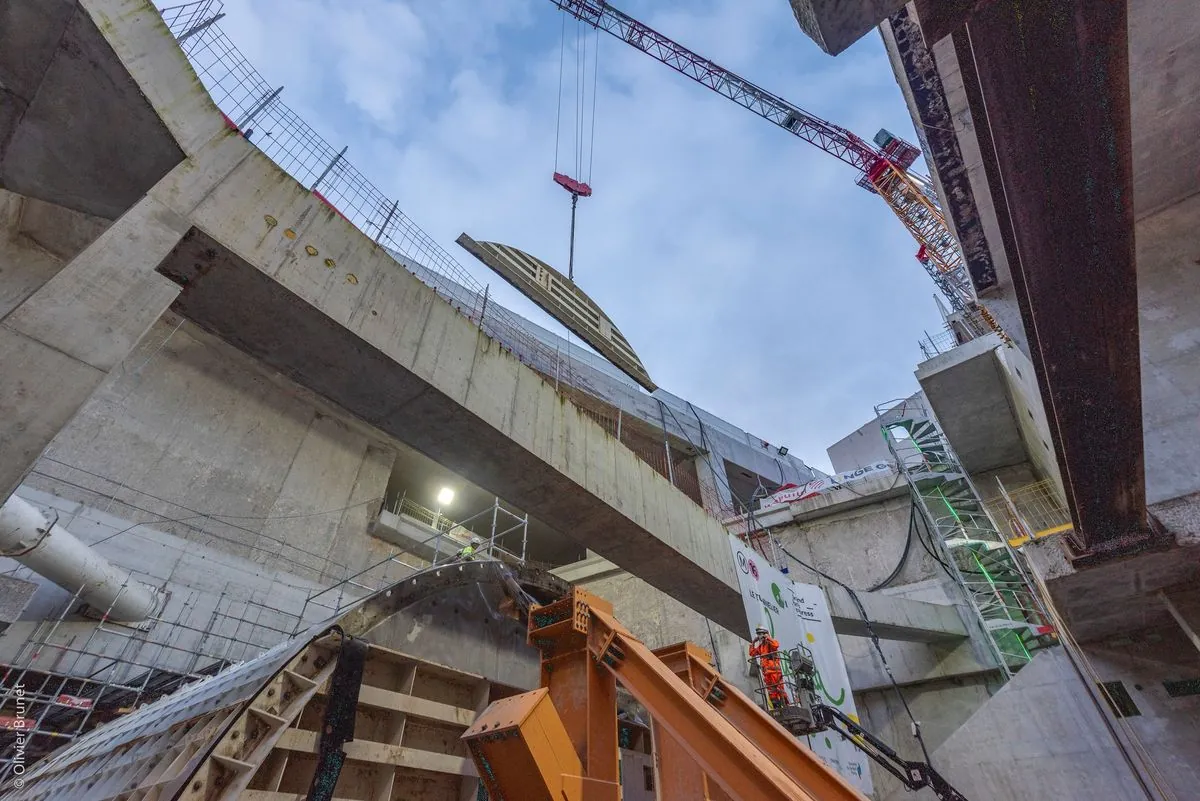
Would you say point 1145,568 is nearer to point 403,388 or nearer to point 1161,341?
point 1161,341

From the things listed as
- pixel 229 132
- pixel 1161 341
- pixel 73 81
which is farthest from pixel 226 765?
pixel 1161 341

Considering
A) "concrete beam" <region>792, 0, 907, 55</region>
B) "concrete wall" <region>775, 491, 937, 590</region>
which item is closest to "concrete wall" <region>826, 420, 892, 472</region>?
"concrete wall" <region>775, 491, 937, 590</region>

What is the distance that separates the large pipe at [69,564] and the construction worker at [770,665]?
38.5ft

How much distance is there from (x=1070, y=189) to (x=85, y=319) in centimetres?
514

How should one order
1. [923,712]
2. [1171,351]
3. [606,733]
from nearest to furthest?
[606,733] < [1171,351] < [923,712]

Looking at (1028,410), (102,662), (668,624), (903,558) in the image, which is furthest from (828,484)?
(102,662)

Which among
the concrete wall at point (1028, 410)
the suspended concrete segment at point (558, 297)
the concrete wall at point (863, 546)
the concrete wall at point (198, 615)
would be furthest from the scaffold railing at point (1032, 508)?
the concrete wall at point (198, 615)

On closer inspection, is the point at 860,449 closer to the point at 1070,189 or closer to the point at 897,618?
the point at 897,618

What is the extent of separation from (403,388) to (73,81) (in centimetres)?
304

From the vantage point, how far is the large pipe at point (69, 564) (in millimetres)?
8477

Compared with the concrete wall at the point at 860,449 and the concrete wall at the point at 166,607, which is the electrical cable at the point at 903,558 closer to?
the concrete wall at the point at 860,449

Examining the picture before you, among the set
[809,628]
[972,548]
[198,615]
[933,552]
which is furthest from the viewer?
[933,552]

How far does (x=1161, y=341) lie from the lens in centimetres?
584

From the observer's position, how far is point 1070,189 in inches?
87.4
